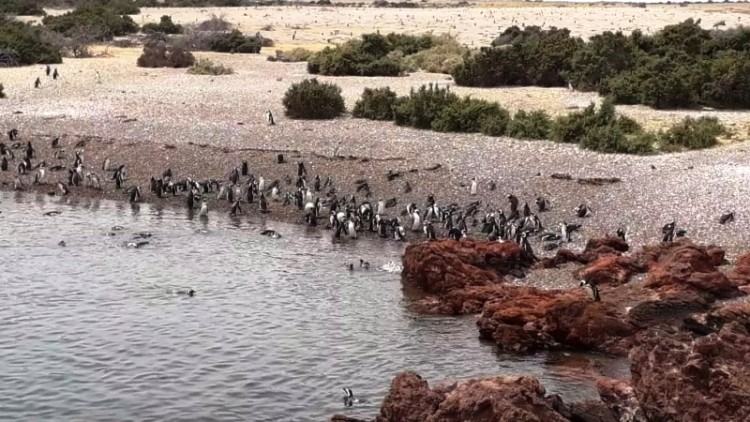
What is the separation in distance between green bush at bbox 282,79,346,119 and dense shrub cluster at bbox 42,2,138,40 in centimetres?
2629

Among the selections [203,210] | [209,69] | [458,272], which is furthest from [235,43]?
[458,272]

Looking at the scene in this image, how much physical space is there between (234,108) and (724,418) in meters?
25.7

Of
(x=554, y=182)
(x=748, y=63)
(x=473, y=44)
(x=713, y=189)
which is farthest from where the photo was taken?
(x=473, y=44)

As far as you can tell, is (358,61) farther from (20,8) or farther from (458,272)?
(20,8)

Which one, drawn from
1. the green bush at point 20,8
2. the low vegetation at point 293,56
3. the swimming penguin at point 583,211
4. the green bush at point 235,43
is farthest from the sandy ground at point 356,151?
the green bush at point 20,8

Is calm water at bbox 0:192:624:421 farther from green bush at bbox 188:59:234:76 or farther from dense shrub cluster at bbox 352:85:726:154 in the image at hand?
green bush at bbox 188:59:234:76

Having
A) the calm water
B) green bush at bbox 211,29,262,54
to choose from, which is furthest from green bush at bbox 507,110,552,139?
green bush at bbox 211,29,262,54

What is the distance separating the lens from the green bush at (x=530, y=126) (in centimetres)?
2857

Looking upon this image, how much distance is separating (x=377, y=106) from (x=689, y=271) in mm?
17120

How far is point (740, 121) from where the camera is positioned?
97.8 ft

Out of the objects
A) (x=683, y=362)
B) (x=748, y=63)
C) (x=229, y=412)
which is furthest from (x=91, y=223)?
(x=748, y=63)

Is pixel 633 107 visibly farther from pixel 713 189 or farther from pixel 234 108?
pixel 234 108

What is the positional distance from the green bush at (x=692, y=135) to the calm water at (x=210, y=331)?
10.1m

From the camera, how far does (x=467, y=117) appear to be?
29953 mm
